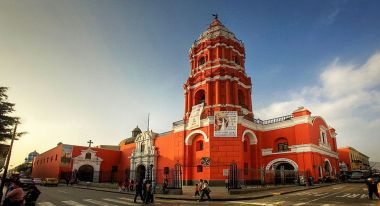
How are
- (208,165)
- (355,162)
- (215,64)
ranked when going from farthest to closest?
1. (355,162)
2. (215,64)
3. (208,165)

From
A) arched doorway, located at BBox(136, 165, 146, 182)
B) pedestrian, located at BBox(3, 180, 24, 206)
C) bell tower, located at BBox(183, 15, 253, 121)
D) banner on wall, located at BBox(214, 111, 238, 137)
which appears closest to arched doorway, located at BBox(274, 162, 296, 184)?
banner on wall, located at BBox(214, 111, 238, 137)

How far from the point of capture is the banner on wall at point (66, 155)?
42.5 metres

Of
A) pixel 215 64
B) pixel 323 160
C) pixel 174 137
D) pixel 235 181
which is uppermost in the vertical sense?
pixel 215 64

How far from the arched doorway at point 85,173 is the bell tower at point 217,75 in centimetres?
2284

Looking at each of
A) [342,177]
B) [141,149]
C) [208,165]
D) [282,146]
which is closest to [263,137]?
[282,146]

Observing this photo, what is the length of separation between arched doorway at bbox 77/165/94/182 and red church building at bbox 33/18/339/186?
14.7 metres

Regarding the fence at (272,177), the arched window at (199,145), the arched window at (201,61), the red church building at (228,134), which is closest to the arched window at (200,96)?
the red church building at (228,134)

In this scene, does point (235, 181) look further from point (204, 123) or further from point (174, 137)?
point (174, 137)

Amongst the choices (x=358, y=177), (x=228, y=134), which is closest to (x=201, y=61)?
(x=228, y=134)

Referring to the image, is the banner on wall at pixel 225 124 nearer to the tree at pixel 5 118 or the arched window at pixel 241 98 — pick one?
the arched window at pixel 241 98

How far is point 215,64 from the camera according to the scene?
103 feet

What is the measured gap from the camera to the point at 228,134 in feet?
88.6

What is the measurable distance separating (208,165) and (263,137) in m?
9.88

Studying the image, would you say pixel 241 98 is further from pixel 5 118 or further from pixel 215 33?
pixel 5 118
